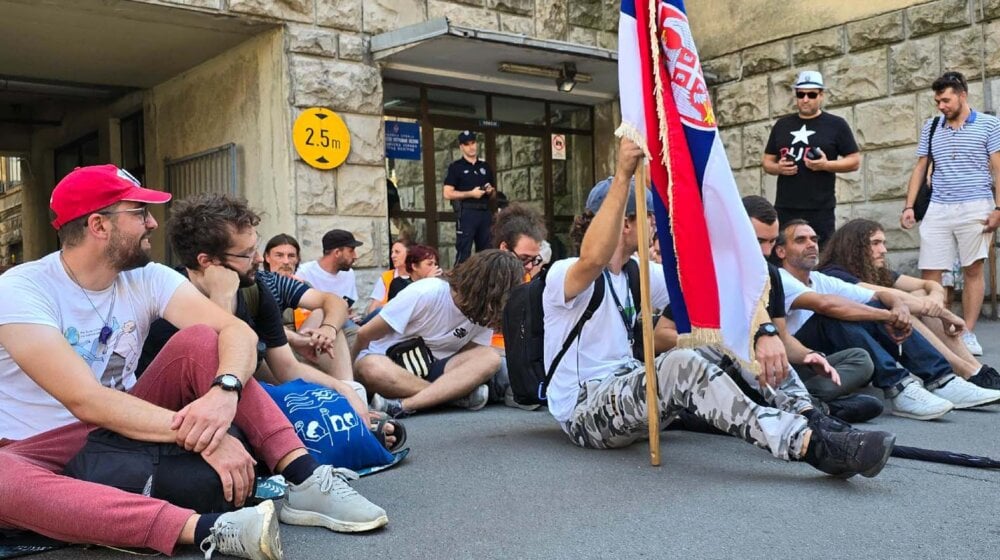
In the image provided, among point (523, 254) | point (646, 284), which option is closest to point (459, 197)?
point (523, 254)

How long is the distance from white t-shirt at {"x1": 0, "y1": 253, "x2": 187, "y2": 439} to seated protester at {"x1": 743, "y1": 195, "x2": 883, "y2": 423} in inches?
109

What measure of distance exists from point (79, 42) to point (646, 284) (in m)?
7.27

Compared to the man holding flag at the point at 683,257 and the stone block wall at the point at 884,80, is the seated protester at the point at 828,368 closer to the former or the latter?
the man holding flag at the point at 683,257

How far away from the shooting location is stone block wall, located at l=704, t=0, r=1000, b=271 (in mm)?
8305

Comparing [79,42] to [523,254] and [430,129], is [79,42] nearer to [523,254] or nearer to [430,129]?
[430,129]

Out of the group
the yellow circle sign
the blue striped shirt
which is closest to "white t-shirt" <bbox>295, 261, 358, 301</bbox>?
the yellow circle sign

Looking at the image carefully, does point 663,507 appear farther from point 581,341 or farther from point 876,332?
point 876,332

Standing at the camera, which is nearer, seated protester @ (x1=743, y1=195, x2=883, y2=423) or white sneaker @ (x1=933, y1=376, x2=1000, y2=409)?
seated protester @ (x1=743, y1=195, x2=883, y2=423)

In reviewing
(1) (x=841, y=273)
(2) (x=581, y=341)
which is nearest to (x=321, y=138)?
(1) (x=841, y=273)

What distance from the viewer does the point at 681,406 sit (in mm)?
3531

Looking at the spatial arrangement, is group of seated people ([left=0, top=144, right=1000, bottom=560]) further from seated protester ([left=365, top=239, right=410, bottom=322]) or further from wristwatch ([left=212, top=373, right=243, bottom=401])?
seated protester ([left=365, top=239, right=410, bottom=322])

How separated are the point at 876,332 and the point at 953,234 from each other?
Answer: 9.20ft

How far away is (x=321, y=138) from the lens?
8273mm

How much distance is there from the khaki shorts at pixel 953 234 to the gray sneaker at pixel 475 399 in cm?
420
